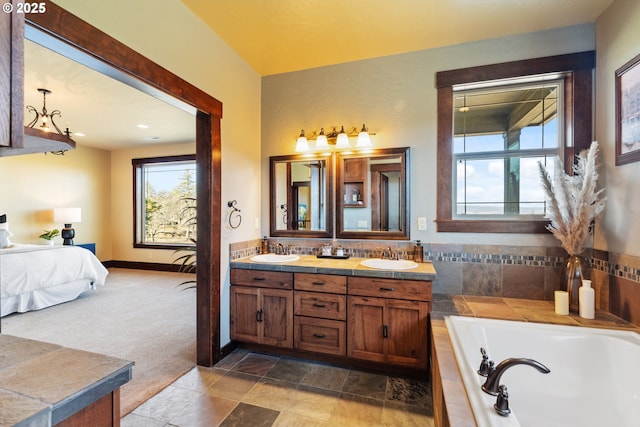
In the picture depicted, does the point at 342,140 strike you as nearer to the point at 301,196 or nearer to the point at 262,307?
the point at 301,196

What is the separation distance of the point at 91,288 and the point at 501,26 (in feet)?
19.1

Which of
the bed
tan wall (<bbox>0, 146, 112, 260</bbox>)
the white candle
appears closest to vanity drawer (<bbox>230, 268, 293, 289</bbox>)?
the white candle

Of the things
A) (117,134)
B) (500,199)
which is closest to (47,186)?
(117,134)

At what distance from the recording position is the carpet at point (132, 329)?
2.26 m

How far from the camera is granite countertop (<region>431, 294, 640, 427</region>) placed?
45.8 inches

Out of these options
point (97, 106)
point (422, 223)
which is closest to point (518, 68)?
point (422, 223)

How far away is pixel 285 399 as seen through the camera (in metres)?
1.96

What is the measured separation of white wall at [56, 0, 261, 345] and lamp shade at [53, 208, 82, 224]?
4.50 metres

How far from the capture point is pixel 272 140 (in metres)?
3.08

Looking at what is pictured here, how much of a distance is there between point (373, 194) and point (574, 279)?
162 centimetres

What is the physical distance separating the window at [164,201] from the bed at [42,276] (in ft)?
5.83

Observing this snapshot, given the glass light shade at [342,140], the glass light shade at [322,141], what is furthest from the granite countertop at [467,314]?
the glass light shade at [322,141]

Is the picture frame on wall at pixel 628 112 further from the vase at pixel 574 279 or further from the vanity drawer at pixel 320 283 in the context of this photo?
the vanity drawer at pixel 320 283

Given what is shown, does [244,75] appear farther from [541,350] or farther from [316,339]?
[541,350]
